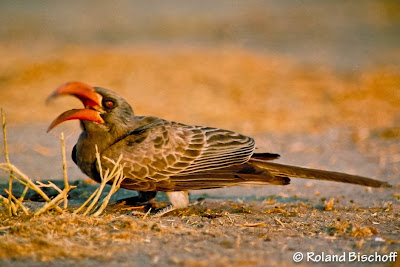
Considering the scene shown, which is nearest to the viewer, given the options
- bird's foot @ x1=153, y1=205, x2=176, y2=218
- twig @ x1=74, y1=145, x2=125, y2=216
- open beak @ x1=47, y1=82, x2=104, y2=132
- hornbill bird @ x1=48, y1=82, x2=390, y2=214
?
twig @ x1=74, y1=145, x2=125, y2=216

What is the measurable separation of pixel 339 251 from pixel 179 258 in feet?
3.53

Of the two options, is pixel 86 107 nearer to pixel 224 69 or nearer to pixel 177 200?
pixel 177 200

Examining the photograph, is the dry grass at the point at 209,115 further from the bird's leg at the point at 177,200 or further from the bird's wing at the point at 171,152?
the bird's wing at the point at 171,152

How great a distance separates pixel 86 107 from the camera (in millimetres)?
5395

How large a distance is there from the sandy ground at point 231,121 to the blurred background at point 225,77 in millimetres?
45

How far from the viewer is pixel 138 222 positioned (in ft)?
15.0

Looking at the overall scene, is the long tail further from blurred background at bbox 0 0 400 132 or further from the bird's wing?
blurred background at bbox 0 0 400 132

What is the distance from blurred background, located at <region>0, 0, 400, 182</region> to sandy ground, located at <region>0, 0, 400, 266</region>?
45 mm

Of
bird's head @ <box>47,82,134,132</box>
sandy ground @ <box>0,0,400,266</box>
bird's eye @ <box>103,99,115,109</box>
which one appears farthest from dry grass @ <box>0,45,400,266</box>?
bird's eye @ <box>103,99,115,109</box>

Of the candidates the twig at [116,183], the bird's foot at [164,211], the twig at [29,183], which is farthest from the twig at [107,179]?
the bird's foot at [164,211]

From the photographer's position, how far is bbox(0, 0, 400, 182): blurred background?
9.83 metres

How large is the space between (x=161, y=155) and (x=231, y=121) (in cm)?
511

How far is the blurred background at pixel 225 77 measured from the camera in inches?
387

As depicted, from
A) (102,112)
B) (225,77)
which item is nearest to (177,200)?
(102,112)
